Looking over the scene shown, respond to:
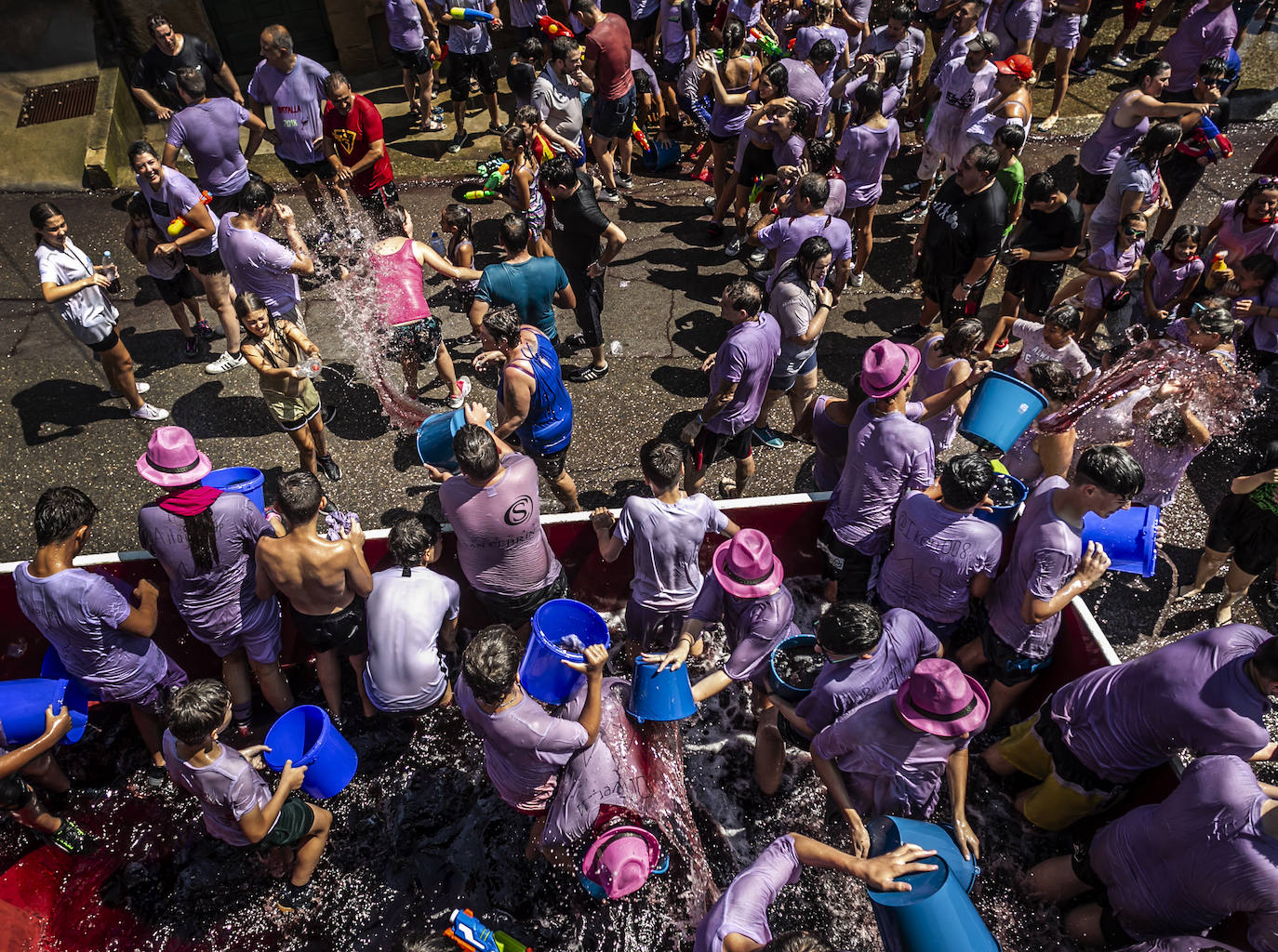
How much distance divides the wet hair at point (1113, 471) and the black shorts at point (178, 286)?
6785 millimetres

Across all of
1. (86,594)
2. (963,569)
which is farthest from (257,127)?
(963,569)

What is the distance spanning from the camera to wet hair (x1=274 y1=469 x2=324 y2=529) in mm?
4164

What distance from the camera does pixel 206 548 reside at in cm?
433

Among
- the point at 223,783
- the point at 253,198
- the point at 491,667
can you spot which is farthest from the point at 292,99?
the point at 491,667

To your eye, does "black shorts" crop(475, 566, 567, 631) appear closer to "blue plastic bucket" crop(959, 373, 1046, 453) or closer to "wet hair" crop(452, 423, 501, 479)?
"wet hair" crop(452, 423, 501, 479)

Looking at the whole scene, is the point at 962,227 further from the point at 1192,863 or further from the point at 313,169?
the point at 313,169

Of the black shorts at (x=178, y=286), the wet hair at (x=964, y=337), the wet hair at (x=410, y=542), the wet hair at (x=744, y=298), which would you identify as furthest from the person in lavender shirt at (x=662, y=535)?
the black shorts at (x=178, y=286)

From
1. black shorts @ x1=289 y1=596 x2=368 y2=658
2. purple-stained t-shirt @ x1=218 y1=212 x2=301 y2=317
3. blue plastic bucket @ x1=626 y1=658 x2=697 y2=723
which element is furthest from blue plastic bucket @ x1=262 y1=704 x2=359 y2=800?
purple-stained t-shirt @ x1=218 y1=212 x2=301 y2=317

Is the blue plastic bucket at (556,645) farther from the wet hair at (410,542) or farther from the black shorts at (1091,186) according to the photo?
the black shorts at (1091,186)

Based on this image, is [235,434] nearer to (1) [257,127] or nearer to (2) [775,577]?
(1) [257,127]

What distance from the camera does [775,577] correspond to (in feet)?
13.1

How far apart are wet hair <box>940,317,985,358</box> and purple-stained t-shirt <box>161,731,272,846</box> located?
443cm

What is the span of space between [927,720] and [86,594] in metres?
3.87

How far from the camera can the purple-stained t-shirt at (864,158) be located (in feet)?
23.9
